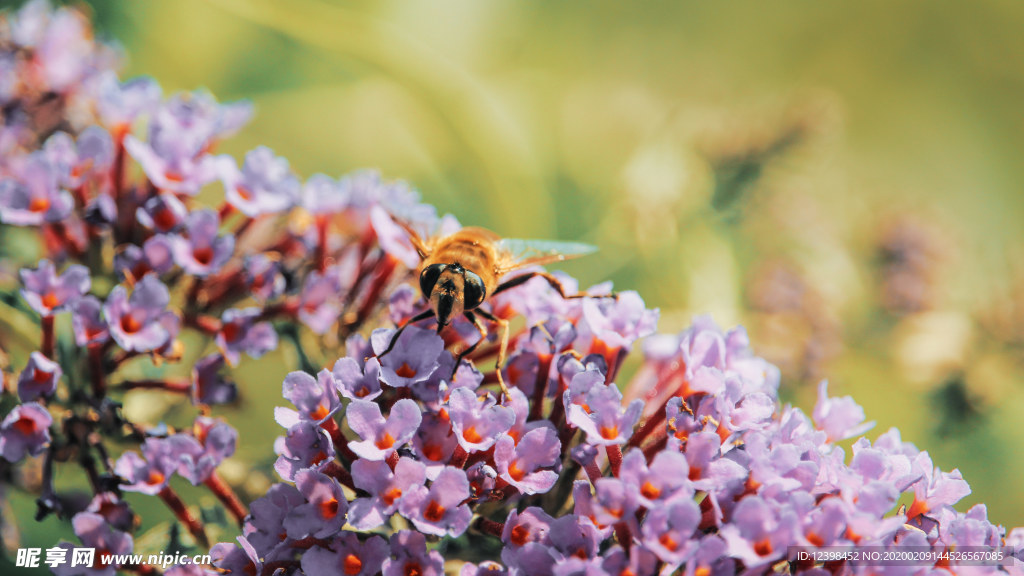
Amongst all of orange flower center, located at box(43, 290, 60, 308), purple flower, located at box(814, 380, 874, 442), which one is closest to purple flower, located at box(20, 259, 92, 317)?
orange flower center, located at box(43, 290, 60, 308)

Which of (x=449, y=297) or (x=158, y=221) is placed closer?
(x=449, y=297)

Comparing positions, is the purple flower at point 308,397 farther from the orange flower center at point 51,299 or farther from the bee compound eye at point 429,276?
the orange flower center at point 51,299

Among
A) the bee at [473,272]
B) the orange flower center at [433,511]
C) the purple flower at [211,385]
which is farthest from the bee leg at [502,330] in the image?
the purple flower at [211,385]

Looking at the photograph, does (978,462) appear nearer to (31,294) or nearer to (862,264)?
(862,264)

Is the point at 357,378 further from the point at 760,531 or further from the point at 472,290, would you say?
the point at 760,531

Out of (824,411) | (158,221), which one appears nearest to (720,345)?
(824,411)

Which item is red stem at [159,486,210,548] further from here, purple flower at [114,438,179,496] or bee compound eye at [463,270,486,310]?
bee compound eye at [463,270,486,310]
